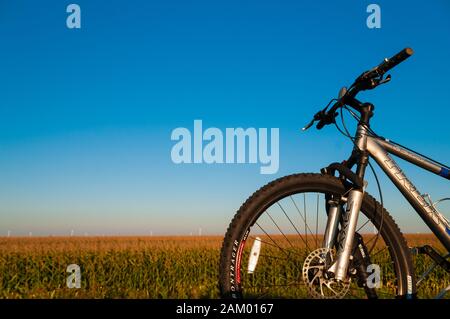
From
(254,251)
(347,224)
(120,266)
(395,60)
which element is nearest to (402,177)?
(347,224)

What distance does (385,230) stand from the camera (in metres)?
3.68

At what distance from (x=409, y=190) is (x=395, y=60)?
3.54 feet

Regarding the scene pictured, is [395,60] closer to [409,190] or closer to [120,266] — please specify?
[409,190]

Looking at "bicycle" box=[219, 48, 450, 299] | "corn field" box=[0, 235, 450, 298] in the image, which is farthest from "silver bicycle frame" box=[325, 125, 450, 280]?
"corn field" box=[0, 235, 450, 298]

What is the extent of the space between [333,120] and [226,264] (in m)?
1.63

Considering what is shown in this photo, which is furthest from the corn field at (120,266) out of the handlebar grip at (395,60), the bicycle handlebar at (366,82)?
the handlebar grip at (395,60)

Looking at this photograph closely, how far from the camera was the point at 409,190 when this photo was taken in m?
3.83

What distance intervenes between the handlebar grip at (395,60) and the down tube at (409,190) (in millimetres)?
582

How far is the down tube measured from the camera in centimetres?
379

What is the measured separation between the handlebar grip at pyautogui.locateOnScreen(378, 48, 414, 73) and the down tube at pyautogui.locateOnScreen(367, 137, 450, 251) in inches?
22.9

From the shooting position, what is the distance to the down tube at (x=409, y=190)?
379cm

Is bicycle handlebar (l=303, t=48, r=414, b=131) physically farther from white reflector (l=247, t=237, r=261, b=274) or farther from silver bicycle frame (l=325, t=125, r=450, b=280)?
white reflector (l=247, t=237, r=261, b=274)
